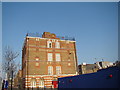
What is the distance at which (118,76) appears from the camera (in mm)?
9898

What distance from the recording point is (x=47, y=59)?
33281mm

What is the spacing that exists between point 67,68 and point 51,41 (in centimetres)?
831

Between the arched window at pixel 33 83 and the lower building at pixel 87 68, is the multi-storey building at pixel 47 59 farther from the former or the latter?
the lower building at pixel 87 68

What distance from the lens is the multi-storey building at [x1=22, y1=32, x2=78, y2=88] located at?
102 ft

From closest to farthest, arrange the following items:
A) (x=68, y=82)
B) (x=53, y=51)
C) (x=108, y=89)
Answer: (x=108, y=89) < (x=68, y=82) < (x=53, y=51)

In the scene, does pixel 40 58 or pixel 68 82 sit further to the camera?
pixel 40 58

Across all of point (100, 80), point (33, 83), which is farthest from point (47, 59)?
point (100, 80)

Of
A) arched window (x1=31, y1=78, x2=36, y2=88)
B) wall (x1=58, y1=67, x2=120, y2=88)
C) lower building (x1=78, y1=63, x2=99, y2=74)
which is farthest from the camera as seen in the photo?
lower building (x1=78, y1=63, x2=99, y2=74)

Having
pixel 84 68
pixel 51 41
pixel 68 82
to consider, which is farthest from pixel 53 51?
pixel 84 68

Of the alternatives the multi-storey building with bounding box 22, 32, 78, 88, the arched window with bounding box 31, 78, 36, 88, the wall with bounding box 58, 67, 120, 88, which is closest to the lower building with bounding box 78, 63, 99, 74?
the multi-storey building with bounding box 22, 32, 78, 88

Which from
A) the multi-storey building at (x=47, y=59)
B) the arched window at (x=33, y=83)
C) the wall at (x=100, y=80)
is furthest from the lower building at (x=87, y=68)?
the wall at (x=100, y=80)

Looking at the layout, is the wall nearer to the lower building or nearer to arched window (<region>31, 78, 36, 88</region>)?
arched window (<region>31, 78, 36, 88</region>)

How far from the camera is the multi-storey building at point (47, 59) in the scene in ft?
102

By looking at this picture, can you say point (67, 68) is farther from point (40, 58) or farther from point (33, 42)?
point (33, 42)
